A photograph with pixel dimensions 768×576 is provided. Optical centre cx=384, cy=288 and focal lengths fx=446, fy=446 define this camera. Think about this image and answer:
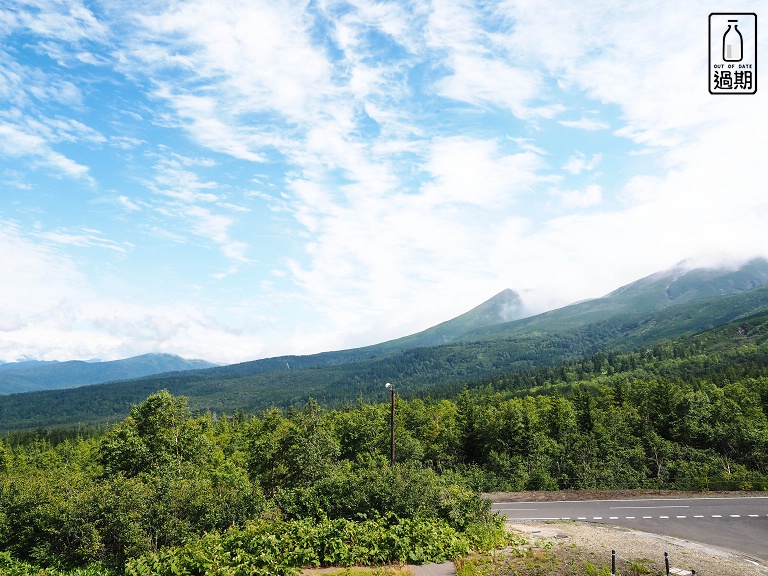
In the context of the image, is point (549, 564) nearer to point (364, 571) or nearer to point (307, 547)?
point (364, 571)

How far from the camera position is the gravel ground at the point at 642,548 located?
1670cm

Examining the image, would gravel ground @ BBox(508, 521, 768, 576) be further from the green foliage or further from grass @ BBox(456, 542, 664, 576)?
the green foliage

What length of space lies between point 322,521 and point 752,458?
46.9m

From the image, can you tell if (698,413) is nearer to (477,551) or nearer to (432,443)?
(432,443)

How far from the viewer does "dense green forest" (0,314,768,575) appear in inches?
694

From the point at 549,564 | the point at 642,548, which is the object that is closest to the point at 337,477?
the point at 549,564

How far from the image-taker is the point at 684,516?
88.5 feet

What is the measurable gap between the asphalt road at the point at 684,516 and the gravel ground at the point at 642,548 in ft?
6.75

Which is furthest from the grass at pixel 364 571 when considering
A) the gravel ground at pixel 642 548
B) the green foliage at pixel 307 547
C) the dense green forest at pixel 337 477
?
the gravel ground at pixel 642 548

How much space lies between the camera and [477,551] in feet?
60.8

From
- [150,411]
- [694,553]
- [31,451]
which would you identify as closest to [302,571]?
[694,553]

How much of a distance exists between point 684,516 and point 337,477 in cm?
2159

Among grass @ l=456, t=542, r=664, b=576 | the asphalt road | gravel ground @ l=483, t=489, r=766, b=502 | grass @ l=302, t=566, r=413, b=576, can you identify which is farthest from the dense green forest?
the asphalt road

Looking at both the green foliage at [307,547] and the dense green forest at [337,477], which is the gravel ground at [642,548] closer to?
the dense green forest at [337,477]
